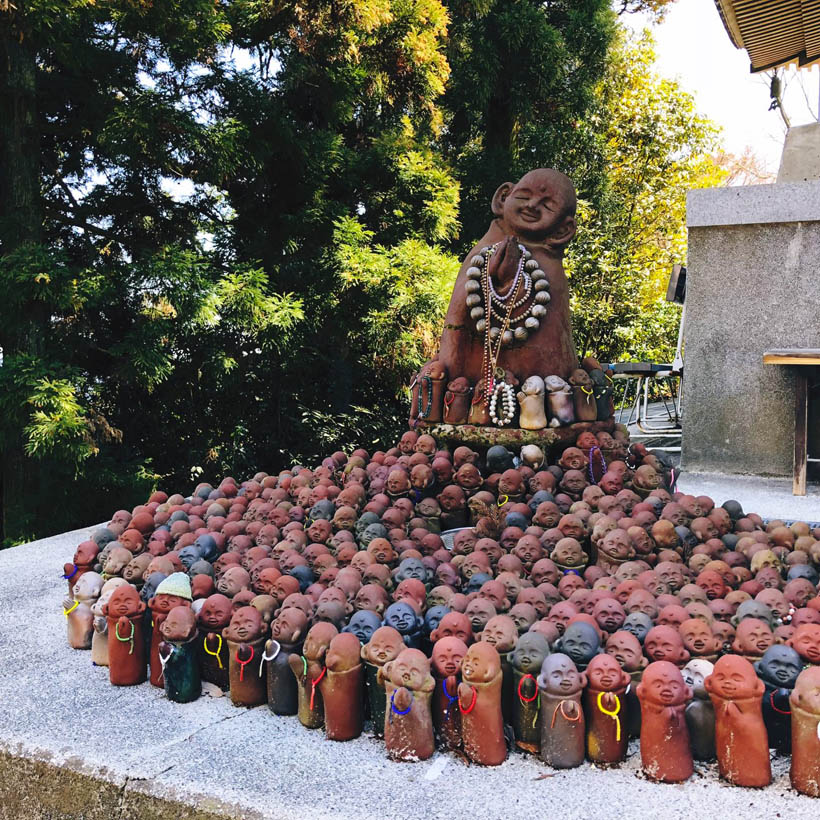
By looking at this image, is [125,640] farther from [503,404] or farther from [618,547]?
[503,404]

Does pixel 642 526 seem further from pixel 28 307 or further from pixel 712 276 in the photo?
pixel 28 307

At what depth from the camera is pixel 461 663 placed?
182cm

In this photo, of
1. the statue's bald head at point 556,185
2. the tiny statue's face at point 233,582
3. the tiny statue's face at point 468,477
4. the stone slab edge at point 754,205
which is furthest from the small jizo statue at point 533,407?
the stone slab edge at point 754,205

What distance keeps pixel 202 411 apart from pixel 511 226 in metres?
4.41

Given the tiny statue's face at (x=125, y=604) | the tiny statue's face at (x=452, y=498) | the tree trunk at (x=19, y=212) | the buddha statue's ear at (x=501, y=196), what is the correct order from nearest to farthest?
1. the tiny statue's face at (x=125, y=604)
2. the tiny statue's face at (x=452, y=498)
3. the buddha statue's ear at (x=501, y=196)
4. the tree trunk at (x=19, y=212)

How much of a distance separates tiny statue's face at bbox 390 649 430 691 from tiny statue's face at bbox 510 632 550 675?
21 cm

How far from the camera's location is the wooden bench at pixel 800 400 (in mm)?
4559

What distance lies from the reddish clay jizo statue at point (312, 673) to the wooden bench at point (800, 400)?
3600mm

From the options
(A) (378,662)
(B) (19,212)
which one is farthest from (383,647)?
(B) (19,212)

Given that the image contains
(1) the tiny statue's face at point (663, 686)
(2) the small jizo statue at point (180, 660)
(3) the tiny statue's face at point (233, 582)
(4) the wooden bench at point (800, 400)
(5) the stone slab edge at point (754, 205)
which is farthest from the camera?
(5) the stone slab edge at point (754, 205)

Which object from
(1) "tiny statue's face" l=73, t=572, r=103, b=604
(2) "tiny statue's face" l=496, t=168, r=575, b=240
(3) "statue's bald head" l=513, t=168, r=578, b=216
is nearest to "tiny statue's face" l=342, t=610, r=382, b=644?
(1) "tiny statue's face" l=73, t=572, r=103, b=604

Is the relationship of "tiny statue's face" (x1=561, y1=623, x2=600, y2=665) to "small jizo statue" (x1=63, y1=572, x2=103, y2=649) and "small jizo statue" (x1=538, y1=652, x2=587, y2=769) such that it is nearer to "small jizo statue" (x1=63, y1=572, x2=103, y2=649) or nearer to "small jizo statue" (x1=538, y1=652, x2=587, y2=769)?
"small jizo statue" (x1=538, y1=652, x2=587, y2=769)

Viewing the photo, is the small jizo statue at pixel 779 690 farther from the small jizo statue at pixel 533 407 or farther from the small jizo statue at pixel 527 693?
the small jizo statue at pixel 533 407

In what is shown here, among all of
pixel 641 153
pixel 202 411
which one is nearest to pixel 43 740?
pixel 202 411
